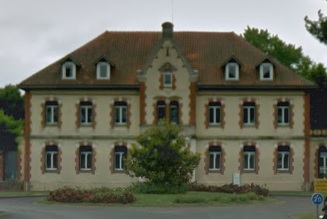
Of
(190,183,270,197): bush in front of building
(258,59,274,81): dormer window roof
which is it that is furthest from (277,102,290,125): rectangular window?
(190,183,270,197): bush in front of building

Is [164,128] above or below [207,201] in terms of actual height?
above

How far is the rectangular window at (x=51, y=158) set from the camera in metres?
64.9

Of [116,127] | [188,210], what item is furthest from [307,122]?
[188,210]

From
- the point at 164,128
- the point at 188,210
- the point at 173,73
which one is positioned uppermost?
the point at 173,73

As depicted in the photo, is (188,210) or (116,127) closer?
(188,210)

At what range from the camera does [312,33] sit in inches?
1204

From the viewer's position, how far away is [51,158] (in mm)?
65000

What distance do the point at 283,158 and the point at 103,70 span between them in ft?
51.9

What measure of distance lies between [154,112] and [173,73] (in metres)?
3.39

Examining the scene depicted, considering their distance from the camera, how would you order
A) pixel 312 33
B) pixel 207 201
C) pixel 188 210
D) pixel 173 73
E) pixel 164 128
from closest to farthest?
pixel 312 33
pixel 188 210
pixel 207 201
pixel 164 128
pixel 173 73

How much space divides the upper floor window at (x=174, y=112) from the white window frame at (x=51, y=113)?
9114 millimetres

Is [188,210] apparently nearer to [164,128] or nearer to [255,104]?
[164,128]

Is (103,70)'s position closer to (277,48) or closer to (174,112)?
(174,112)

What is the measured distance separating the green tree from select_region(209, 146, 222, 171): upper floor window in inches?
493
